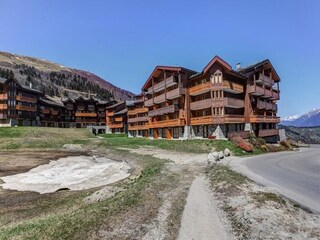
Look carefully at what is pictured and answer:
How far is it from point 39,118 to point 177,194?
301ft

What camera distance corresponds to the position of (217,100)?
1754 inches

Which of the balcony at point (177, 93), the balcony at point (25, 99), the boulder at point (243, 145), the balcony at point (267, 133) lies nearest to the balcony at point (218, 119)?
the balcony at point (267, 133)

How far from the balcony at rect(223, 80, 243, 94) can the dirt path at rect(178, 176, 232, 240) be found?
34.4 metres

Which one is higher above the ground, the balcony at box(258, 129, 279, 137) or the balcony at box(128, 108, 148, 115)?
the balcony at box(128, 108, 148, 115)

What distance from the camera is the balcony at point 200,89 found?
151 ft

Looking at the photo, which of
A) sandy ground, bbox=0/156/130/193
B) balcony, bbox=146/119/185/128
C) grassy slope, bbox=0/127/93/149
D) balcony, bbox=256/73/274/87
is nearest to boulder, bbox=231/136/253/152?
balcony, bbox=146/119/185/128

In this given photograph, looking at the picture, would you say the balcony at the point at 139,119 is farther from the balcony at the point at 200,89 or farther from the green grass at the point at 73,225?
the green grass at the point at 73,225

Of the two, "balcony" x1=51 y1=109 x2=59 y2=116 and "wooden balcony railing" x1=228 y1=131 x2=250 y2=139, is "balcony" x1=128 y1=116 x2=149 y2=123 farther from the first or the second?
"wooden balcony railing" x1=228 y1=131 x2=250 y2=139

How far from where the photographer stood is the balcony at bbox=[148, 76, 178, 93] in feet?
172

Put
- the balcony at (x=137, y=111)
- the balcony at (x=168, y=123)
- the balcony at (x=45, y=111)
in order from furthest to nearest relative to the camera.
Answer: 1. the balcony at (x=45, y=111)
2. the balcony at (x=137, y=111)
3. the balcony at (x=168, y=123)

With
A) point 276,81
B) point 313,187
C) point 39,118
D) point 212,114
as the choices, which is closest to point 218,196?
point 313,187

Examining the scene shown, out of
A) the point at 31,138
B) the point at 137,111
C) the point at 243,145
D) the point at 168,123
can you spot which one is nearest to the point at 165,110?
the point at 168,123

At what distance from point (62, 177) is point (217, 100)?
30725 millimetres

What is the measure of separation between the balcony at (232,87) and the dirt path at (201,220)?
113 feet
